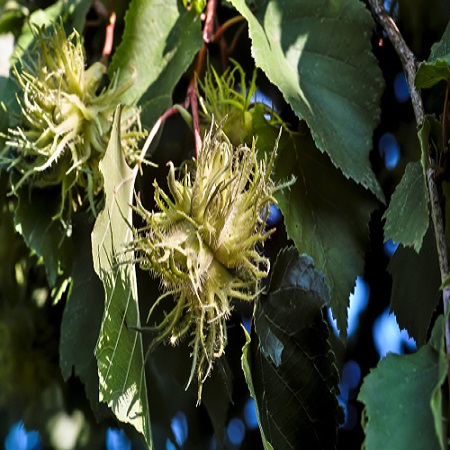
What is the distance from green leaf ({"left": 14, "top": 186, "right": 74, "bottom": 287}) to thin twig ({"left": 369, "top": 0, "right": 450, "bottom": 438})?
1.27ft

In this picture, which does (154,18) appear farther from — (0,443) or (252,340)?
(0,443)

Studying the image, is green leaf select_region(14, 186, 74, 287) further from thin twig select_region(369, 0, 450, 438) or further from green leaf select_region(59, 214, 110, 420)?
thin twig select_region(369, 0, 450, 438)

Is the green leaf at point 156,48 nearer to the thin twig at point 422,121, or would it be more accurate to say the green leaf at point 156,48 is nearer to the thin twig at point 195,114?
the thin twig at point 195,114

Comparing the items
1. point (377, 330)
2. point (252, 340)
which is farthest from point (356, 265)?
point (377, 330)

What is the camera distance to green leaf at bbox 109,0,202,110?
2.74 feet

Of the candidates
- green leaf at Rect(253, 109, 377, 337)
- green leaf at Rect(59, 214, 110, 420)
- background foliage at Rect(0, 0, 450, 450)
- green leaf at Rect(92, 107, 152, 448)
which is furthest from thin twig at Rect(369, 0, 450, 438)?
green leaf at Rect(59, 214, 110, 420)

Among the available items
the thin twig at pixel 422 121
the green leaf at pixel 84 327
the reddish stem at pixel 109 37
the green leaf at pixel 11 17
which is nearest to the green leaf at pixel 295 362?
the thin twig at pixel 422 121

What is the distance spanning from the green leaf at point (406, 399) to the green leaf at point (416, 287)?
17 centimetres

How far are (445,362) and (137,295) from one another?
323mm

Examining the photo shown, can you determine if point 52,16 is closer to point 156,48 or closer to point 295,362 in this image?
point 156,48

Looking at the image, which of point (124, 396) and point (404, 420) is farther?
point (124, 396)

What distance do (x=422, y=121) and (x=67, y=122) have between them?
325 mm

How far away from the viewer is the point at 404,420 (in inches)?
19.9

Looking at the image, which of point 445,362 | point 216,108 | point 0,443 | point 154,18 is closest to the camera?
point 445,362
